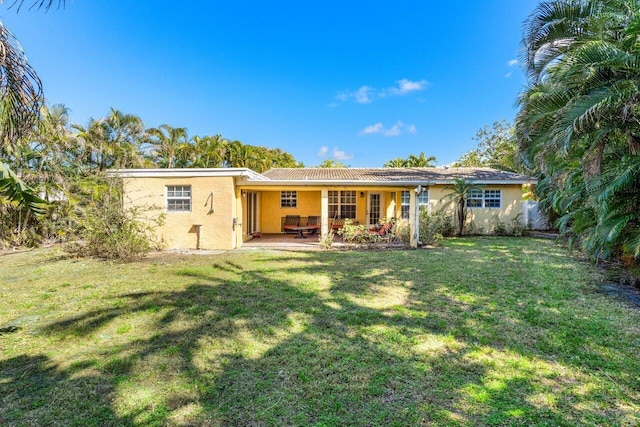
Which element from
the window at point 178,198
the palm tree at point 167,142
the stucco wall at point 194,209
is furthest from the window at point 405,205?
the palm tree at point 167,142

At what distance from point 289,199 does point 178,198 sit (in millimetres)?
7137

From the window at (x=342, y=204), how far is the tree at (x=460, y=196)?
5.43m

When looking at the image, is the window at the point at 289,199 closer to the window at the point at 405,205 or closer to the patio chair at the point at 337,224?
the patio chair at the point at 337,224

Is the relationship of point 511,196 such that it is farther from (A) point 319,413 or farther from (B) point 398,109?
(A) point 319,413

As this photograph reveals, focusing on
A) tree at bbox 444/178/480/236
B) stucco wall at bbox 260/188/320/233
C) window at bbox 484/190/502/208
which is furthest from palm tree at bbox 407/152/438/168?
stucco wall at bbox 260/188/320/233

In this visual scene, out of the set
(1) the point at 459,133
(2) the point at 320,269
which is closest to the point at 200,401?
(2) the point at 320,269

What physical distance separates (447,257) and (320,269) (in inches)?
191

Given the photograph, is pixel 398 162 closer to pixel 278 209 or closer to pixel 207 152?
pixel 207 152

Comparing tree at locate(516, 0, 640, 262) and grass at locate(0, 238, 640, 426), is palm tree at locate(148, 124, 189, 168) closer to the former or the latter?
grass at locate(0, 238, 640, 426)

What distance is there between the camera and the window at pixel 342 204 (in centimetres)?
1902

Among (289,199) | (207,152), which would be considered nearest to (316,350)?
(289,199)

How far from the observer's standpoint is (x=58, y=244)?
47.0 ft

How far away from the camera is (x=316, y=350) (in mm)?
4527

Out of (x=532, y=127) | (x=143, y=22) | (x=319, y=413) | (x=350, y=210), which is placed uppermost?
(x=143, y=22)
